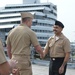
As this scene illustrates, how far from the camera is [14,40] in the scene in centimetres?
438

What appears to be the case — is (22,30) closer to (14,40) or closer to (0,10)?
(14,40)

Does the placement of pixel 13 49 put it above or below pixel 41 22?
above

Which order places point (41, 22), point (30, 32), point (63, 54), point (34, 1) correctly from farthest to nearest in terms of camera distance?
point (34, 1)
point (41, 22)
point (63, 54)
point (30, 32)

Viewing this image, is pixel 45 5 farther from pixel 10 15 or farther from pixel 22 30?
pixel 22 30

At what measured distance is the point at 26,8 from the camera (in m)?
66.2

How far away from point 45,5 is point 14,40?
6380 cm

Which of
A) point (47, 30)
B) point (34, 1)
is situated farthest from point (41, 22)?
point (34, 1)

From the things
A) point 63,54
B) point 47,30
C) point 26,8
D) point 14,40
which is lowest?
point 47,30

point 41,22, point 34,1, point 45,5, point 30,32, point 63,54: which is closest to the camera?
point 30,32

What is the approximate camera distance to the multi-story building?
60719 millimetres

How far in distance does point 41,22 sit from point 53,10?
8573 millimetres

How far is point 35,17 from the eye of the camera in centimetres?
6053

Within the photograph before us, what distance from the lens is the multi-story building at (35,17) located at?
60719mm

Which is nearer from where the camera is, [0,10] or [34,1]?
[0,10]
